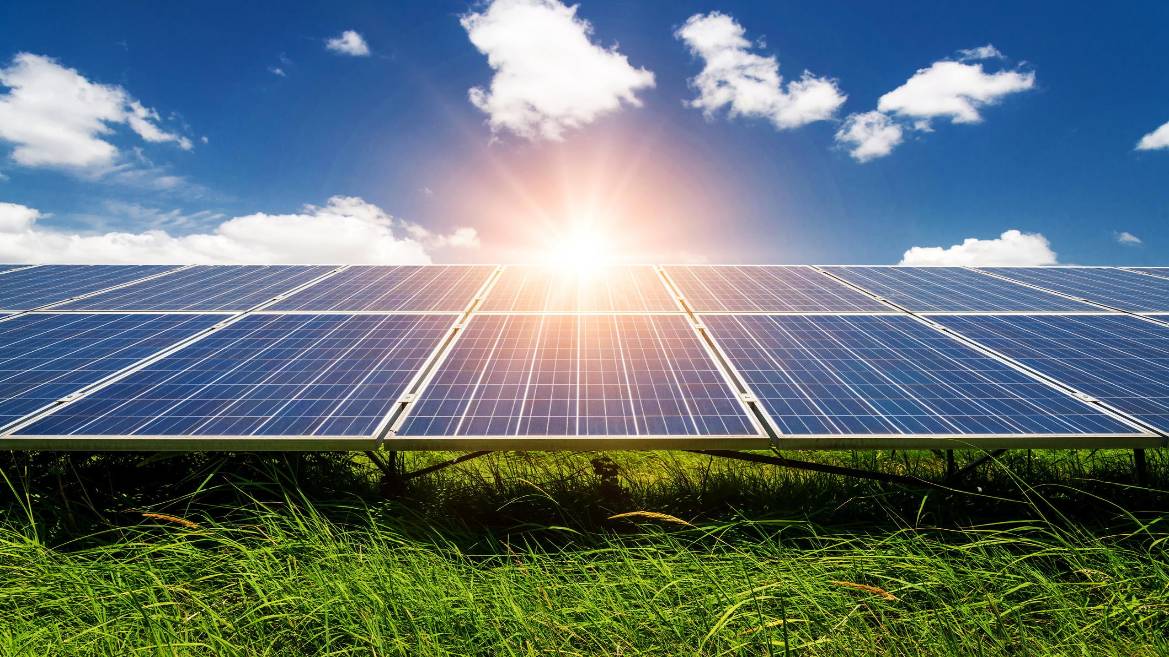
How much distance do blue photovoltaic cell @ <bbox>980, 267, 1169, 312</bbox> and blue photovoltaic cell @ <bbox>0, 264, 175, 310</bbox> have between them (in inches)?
741

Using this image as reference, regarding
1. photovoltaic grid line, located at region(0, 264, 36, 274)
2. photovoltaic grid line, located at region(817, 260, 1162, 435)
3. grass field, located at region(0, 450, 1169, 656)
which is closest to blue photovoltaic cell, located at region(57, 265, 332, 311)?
grass field, located at region(0, 450, 1169, 656)

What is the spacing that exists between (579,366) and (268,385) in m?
3.45

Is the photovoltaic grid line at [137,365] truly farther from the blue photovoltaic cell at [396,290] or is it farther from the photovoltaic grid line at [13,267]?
the photovoltaic grid line at [13,267]

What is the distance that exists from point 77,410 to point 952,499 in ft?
32.4

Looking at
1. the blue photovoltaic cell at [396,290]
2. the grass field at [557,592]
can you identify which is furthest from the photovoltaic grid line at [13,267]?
the grass field at [557,592]

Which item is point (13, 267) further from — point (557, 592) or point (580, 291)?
point (557, 592)

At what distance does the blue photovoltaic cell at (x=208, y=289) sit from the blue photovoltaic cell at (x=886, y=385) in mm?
8098

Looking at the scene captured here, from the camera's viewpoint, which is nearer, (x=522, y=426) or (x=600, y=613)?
(x=600, y=613)

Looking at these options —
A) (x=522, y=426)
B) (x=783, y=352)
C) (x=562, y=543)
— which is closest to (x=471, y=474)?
(x=562, y=543)

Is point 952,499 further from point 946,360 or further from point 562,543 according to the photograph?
point 562,543

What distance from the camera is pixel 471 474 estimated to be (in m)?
7.55

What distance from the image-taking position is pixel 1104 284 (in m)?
11.0

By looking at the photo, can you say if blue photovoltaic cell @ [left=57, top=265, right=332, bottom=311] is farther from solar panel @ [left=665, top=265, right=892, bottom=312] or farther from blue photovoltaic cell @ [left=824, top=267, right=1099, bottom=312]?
blue photovoltaic cell @ [left=824, top=267, right=1099, bottom=312]

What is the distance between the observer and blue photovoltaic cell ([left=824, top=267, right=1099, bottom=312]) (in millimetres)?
8859
